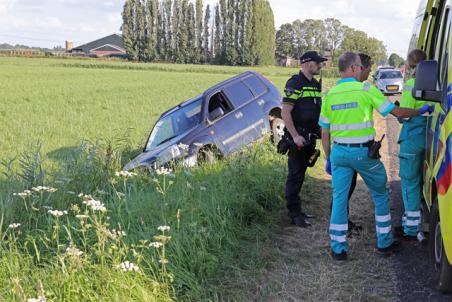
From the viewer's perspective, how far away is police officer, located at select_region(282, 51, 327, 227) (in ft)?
18.0

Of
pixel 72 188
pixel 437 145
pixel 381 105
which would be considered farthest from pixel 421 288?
pixel 72 188

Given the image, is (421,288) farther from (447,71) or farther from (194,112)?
(194,112)

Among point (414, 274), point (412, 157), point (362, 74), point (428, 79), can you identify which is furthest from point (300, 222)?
point (428, 79)

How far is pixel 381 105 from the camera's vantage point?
4.47 m

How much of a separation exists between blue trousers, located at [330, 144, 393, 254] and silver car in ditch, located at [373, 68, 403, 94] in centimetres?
2118

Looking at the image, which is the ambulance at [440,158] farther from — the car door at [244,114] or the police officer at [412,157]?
the car door at [244,114]

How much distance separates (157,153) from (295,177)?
2.92 meters

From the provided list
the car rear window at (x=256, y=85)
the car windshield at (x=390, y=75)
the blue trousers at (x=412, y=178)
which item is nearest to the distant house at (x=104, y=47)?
the car windshield at (x=390, y=75)

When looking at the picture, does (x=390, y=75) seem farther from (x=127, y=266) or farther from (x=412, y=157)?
(x=127, y=266)

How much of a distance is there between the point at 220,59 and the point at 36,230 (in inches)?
3803

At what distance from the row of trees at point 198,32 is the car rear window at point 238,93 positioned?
88.8 meters

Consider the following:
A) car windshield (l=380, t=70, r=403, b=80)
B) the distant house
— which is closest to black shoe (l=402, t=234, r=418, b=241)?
car windshield (l=380, t=70, r=403, b=80)

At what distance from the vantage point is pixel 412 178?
508 centimetres

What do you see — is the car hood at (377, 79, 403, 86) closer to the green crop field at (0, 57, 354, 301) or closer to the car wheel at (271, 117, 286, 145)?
the car wheel at (271, 117, 286, 145)
